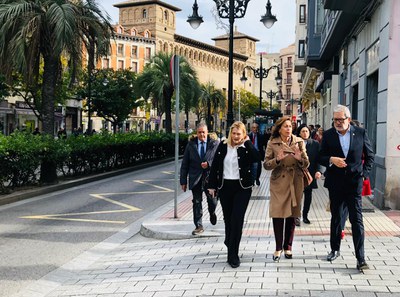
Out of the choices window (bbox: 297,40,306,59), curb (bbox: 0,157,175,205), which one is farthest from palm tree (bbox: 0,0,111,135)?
window (bbox: 297,40,306,59)

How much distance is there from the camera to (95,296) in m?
5.41

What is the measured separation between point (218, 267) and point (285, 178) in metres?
1.29

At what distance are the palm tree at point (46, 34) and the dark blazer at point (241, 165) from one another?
9.20 metres

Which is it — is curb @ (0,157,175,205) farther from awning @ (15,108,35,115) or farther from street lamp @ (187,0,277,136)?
awning @ (15,108,35,115)

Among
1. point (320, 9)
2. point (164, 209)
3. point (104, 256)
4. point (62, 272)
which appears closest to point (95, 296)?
point (62, 272)

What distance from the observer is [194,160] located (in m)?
8.37

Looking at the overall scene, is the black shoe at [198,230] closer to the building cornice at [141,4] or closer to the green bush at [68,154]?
the green bush at [68,154]

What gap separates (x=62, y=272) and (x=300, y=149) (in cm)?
319

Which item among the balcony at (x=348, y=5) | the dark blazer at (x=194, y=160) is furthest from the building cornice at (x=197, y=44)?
the dark blazer at (x=194, y=160)

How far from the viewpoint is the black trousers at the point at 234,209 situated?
625 cm

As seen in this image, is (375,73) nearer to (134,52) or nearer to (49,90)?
(49,90)

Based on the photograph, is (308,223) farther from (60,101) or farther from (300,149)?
(60,101)

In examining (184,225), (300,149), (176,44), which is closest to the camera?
(300,149)

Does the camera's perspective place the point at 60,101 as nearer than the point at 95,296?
No
